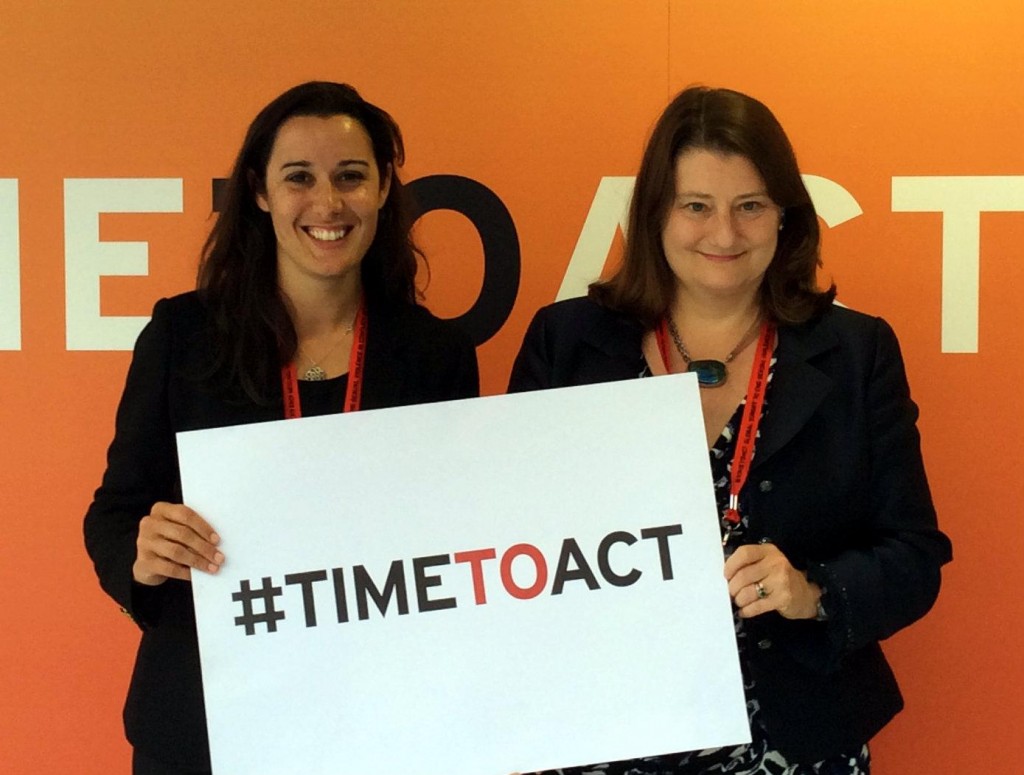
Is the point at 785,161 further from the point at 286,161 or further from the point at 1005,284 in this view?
the point at 1005,284

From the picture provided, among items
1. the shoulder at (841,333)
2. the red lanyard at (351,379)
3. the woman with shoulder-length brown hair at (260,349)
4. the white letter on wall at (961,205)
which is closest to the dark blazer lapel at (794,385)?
the shoulder at (841,333)

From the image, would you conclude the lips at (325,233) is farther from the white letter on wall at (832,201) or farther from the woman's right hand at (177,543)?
the white letter on wall at (832,201)

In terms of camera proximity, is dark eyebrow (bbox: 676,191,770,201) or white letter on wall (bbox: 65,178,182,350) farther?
white letter on wall (bbox: 65,178,182,350)

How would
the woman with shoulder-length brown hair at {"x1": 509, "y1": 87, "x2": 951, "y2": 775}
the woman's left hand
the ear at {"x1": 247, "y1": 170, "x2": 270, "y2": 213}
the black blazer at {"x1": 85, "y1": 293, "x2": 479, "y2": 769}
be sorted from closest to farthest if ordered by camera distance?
the woman's left hand → the woman with shoulder-length brown hair at {"x1": 509, "y1": 87, "x2": 951, "y2": 775} → the black blazer at {"x1": 85, "y1": 293, "x2": 479, "y2": 769} → the ear at {"x1": 247, "y1": 170, "x2": 270, "y2": 213}

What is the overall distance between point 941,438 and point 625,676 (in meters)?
1.36

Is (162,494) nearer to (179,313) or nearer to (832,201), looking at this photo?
(179,313)

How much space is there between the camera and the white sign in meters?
1.66

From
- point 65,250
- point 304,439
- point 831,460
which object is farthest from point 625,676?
point 65,250

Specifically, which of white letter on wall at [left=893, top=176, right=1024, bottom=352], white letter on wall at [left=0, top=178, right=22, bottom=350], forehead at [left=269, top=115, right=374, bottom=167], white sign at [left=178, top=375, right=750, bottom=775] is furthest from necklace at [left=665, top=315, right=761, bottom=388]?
white letter on wall at [left=0, top=178, right=22, bottom=350]

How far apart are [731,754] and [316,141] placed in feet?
4.16

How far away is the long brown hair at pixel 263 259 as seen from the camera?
1868 mm

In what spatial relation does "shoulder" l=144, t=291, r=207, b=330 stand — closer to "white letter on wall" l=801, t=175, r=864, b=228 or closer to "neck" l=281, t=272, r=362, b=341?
"neck" l=281, t=272, r=362, b=341

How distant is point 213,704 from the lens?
1.65 metres

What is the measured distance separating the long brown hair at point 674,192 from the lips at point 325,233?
0.47m
